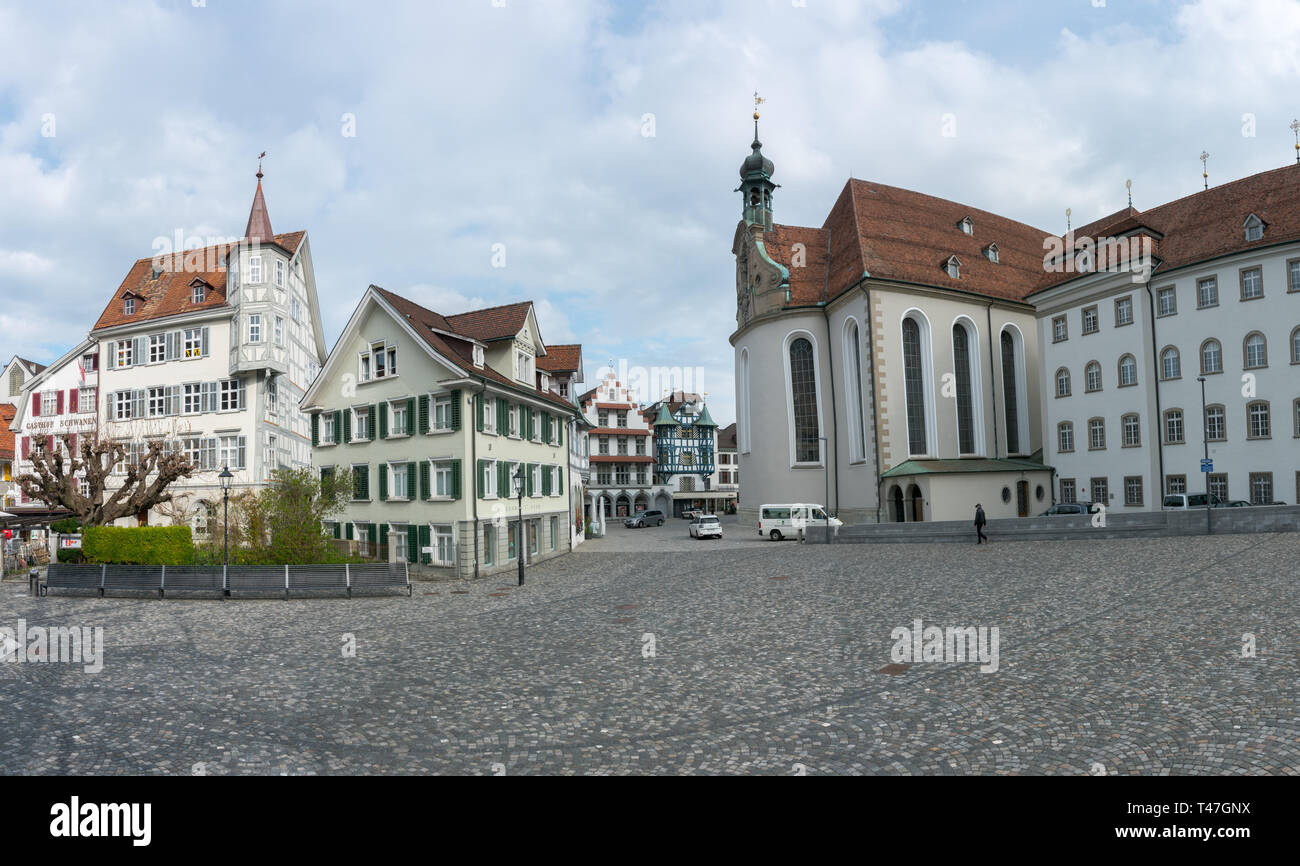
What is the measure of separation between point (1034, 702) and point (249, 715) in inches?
372

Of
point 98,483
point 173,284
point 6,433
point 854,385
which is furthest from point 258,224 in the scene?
point 854,385

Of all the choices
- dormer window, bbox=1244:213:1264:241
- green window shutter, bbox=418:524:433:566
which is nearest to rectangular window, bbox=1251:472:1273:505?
dormer window, bbox=1244:213:1264:241

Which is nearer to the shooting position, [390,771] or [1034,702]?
[390,771]

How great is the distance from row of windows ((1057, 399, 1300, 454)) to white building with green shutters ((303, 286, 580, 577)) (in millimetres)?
28985

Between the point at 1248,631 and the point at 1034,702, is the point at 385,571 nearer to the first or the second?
the point at 1034,702

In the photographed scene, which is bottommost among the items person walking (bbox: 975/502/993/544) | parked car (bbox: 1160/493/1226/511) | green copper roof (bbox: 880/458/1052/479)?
person walking (bbox: 975/502/993/544)

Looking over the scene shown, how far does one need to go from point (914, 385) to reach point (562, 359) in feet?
71.0

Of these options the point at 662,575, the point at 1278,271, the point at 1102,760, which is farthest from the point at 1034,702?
the point at 1278,271

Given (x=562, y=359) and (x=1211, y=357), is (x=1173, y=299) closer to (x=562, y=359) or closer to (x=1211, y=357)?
(x=1211, y=357)

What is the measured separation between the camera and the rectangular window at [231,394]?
37.8m

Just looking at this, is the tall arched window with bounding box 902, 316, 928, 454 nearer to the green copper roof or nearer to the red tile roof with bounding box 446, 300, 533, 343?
the green copper roof

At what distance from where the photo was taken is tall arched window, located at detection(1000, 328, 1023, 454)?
49.0m

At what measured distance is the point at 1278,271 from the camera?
3269cm

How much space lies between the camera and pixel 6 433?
50.1 m
